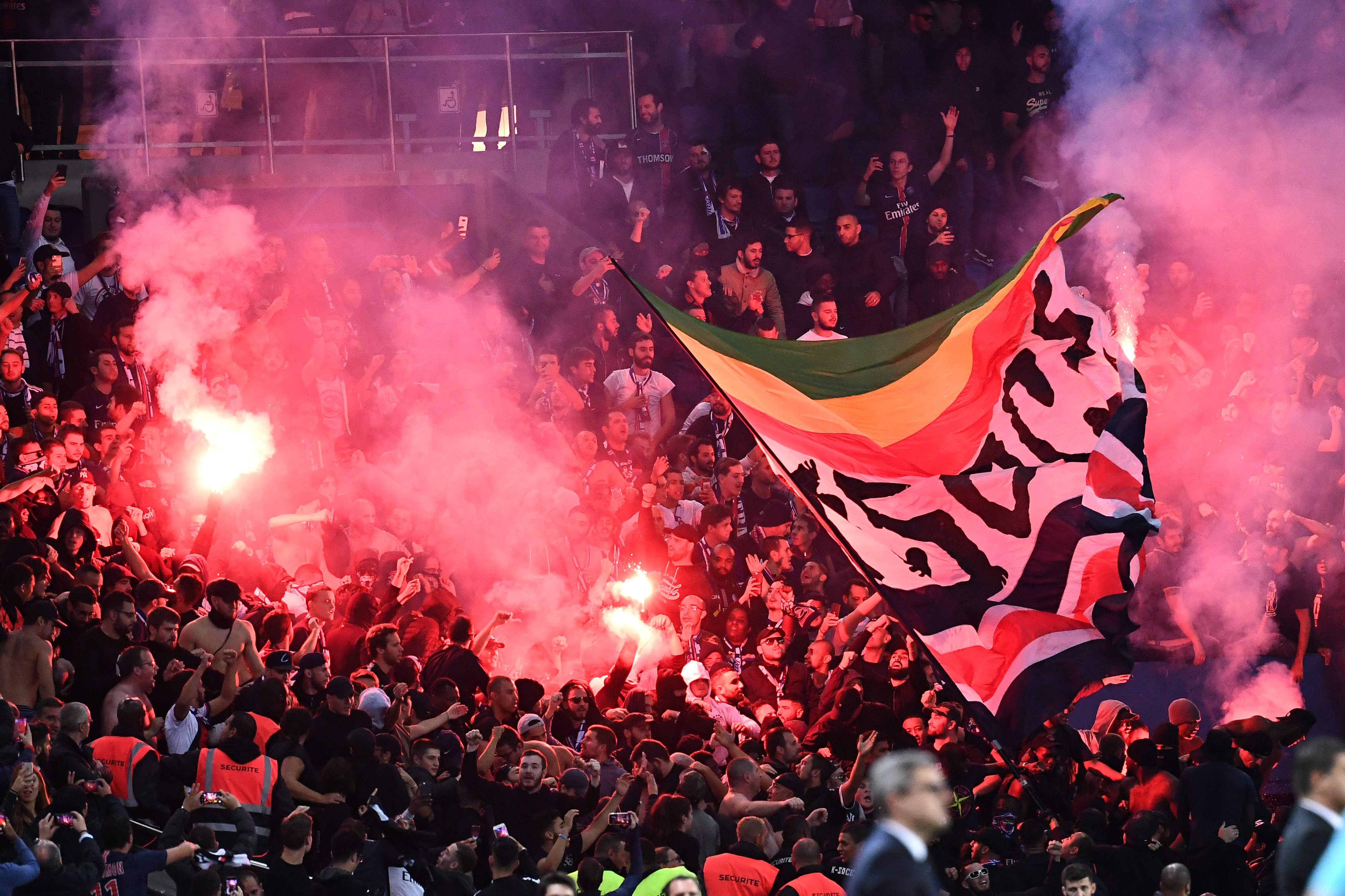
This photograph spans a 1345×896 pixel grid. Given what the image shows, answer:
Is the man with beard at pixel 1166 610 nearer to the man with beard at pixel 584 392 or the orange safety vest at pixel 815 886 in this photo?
the man with beard at pixel 584 392

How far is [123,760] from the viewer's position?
6.79 meters

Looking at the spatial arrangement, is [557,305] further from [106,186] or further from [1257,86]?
[1257,86]

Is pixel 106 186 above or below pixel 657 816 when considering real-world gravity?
above

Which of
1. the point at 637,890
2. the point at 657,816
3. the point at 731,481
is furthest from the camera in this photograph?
the point at 731,481

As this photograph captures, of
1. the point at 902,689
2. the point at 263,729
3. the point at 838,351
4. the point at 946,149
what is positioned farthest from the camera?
the point at 946,149

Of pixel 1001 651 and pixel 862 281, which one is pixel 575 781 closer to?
pixel 1001 651

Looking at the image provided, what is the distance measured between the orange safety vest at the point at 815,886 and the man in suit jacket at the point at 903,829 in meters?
2.73

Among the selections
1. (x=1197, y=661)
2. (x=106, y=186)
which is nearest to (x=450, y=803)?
(x=1197, y=661)

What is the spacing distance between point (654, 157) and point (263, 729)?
23.8ft

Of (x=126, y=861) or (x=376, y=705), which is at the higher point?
(x=376, y=705)

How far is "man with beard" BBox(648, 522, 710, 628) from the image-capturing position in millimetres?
10273

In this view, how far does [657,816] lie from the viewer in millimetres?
7051

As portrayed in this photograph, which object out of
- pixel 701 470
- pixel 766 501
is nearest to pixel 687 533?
pixel 701 470

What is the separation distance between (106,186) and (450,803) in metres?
7.21
